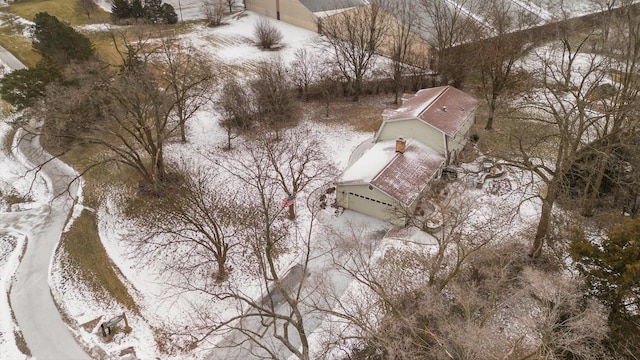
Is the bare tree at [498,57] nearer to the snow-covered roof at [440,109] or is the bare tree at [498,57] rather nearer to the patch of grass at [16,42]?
the snow-covered roof at [440,109]

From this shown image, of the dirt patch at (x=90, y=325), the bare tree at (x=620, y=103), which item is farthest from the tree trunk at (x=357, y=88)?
the dirt patch at (x=90, y=325)

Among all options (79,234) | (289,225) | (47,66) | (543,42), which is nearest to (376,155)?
(289,225)

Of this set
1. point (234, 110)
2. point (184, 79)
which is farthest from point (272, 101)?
point (184, 79)

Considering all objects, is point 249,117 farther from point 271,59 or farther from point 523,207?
point 523,207

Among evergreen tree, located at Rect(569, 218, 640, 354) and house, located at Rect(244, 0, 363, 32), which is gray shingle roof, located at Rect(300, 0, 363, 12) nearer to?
house, located at Rect(244, 0, 363, 32)

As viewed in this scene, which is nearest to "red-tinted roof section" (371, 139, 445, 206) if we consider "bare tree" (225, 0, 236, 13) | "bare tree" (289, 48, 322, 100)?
"bare tree" (289, 48, 322, 100)

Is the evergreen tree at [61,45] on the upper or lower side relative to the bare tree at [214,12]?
lower

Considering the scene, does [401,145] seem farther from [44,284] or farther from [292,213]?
[44,284]

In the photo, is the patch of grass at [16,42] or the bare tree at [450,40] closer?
the bare tree at [450,40]
